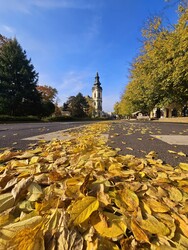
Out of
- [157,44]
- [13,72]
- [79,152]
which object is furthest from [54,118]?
[79,152]

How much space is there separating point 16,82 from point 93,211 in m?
33.1

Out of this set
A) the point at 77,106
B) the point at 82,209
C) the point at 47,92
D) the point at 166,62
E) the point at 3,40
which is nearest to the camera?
the point at 82,209

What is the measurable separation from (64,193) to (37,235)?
1.12 ft

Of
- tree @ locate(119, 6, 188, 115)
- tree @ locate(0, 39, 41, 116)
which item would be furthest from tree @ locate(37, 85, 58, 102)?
tree @ locate(119, 6, 188, 115)

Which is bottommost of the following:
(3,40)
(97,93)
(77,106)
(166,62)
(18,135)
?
(18,135)

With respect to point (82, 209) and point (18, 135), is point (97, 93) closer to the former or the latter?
point (18, 135)

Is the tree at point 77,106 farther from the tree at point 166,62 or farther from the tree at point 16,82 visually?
the tree at point 166,62

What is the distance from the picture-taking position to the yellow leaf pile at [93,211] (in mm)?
799

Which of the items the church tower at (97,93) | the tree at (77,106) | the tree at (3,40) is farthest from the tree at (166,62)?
the church tower at (97,93)

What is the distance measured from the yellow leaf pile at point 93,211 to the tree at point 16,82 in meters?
30.7

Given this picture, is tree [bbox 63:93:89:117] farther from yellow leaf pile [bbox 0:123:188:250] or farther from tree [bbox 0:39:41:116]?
yellow leaf pile [bbox 0:123:188:250]

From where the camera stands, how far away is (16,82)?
30828 mm

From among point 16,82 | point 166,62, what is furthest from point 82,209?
point 16,82

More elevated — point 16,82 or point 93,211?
point 16,82
